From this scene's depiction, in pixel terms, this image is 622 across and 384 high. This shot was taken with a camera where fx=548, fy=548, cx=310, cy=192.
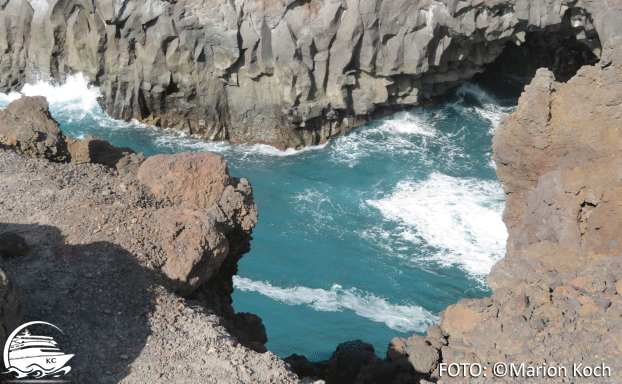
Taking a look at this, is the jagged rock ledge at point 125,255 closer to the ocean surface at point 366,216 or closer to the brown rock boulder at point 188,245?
the brown rock boulder at point 188,245

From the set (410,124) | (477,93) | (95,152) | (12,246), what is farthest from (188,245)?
(477,93)

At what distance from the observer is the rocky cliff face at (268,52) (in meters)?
23.0

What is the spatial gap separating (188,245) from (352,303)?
8277 millimetres

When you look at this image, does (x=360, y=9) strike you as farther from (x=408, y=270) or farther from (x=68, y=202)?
(x=68, y=202)

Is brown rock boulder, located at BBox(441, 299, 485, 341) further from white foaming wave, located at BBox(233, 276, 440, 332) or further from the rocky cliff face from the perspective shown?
the rocky cliff face

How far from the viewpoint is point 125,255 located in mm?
8836

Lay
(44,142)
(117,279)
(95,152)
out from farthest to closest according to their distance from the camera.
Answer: (95,152)
(44,142)
(117,279)

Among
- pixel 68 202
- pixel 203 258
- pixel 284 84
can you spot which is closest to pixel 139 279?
pixel 203 258

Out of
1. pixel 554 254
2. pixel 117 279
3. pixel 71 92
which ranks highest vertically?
pixel 71 92

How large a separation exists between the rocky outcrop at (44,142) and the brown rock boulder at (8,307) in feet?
17.0

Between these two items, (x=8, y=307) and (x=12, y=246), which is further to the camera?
(x=12, y=246)

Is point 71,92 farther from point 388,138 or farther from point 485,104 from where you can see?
point 485,104

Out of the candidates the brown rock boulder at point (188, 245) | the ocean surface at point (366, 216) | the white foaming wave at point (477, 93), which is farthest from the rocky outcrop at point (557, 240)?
the white foaming wave at point (477, 93)

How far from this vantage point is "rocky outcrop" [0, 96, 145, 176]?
1174 centimetres
